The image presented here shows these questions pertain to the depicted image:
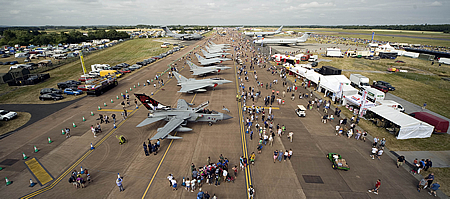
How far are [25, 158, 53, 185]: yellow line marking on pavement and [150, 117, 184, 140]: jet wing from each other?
10105 millimetres

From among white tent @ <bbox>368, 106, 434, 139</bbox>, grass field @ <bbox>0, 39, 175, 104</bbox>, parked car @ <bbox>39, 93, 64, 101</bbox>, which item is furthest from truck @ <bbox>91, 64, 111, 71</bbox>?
white tent @ <bbox>368, 106, 434, 139</bbox>

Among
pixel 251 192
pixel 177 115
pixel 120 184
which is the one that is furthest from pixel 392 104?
pixel 120 184

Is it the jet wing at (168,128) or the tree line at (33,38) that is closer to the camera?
the jet wing at (168,128)

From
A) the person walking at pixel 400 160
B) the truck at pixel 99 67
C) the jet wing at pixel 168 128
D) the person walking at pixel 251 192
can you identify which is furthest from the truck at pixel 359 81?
the truck at pixel 99 67

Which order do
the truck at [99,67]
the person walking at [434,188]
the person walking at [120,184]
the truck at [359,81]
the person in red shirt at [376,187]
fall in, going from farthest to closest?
the truck at [99,67]
the truck at [359,81]
the person walking at [120,184]
the person in red shirt at [376,187]
the person walking at [434,188]

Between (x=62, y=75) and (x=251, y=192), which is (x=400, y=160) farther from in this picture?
(x=62, y=75)

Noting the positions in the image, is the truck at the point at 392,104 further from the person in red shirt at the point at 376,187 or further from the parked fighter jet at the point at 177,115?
the parked fighter jet at the point at 177,115

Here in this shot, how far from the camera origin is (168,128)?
22672mm

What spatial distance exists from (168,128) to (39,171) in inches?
513

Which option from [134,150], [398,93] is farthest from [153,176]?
[398,93]

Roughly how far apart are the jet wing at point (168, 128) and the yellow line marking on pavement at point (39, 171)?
33.2ft

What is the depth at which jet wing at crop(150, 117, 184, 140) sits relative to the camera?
2125 centimetres

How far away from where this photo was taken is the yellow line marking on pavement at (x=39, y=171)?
1764 centimetres

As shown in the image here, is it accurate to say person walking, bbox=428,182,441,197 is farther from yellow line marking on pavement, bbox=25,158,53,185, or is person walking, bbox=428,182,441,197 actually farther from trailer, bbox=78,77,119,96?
trailer, bbox=78,77,119,96
